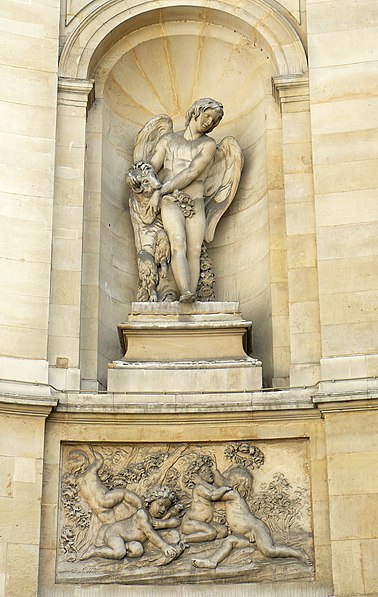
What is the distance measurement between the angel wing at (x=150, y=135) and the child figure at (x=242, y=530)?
13.4ft

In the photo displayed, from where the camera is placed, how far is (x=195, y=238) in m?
14.9

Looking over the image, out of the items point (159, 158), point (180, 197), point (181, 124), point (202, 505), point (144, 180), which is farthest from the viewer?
point (181, 124)

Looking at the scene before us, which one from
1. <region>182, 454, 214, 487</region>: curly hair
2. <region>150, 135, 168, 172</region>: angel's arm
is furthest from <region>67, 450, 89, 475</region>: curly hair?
<region>150, 135, 168, 172</region>: angel's arm

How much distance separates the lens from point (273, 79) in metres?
15.0

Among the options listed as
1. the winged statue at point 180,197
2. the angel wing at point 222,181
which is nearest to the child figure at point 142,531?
the winged statue at point 180,197

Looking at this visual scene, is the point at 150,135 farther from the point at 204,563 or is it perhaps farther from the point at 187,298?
the point at 204,563

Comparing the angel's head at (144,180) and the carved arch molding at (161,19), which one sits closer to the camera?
the angel's head at (144,180)

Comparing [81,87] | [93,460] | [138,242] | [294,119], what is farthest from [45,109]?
[93,460]

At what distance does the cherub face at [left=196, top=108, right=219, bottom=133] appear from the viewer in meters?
15.0

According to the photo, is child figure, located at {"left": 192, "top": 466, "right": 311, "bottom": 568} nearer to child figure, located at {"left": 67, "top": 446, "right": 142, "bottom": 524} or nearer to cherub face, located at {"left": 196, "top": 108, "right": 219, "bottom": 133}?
child figure, located at {"left": 67, "top": 446, "right": 142, "bottom": 524}

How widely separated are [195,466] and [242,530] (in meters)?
0.81

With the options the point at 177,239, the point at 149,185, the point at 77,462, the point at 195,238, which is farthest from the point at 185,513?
the point at 149,185

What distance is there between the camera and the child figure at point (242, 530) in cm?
1298

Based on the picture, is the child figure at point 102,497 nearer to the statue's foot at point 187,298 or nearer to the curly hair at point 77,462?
the curly hair at point 77,462
